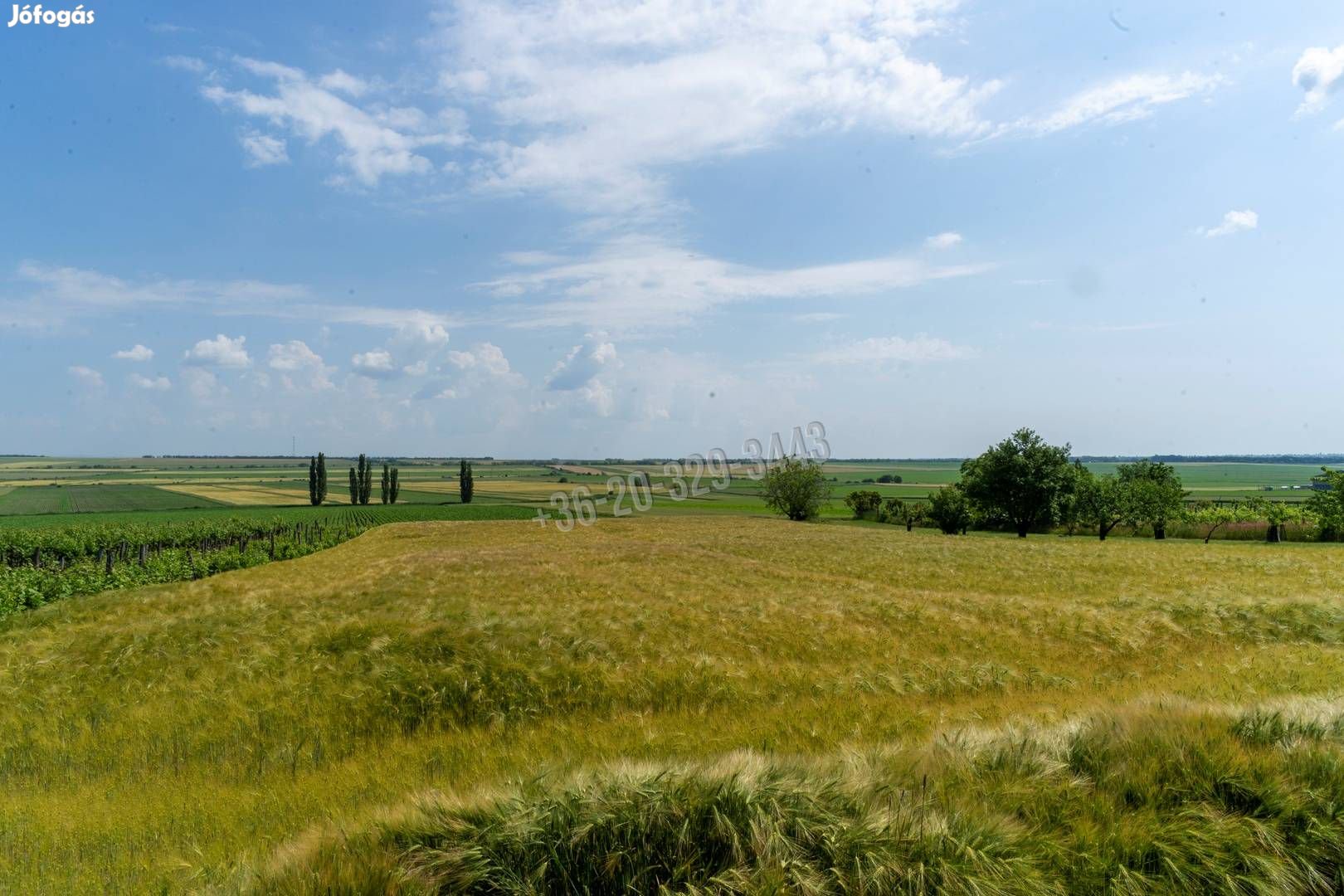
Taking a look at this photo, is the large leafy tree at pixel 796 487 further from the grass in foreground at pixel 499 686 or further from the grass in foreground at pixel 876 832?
the grass in foreground at pixel 876 832

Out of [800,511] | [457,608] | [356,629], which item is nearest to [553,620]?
[457,608]

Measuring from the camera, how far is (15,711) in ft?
35.7

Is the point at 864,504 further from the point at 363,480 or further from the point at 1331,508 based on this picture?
the point at 363,480

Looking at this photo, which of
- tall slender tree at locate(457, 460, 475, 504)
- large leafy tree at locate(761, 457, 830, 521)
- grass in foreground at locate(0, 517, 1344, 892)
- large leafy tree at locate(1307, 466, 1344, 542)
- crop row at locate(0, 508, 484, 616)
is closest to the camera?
grass in foreground at locate(0, 517, 1344, 892)

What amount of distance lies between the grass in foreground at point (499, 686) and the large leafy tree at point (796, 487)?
74.0 meters

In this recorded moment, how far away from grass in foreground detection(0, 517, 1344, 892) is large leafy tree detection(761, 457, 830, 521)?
243 feet

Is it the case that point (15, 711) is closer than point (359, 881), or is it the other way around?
point (359, 881)

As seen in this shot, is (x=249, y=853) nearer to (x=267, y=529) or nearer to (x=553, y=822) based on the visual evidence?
(x=553, y=822)

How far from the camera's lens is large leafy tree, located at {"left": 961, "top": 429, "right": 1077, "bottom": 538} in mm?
65375

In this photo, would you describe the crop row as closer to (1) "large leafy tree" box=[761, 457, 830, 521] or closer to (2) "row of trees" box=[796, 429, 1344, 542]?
(1) "large leafy tree" box=[761, 457, 830, 521]

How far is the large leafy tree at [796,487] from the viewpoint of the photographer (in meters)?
96.8

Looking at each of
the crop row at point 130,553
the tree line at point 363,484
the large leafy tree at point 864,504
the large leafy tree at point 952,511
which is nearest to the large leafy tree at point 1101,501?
the large leafy tree at point 952,511

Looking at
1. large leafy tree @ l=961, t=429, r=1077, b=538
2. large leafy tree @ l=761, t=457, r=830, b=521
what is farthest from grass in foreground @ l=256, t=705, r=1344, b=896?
large leafy tree @ l=761, t=457, r=830, b=521

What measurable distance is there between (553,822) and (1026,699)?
8.91 m
